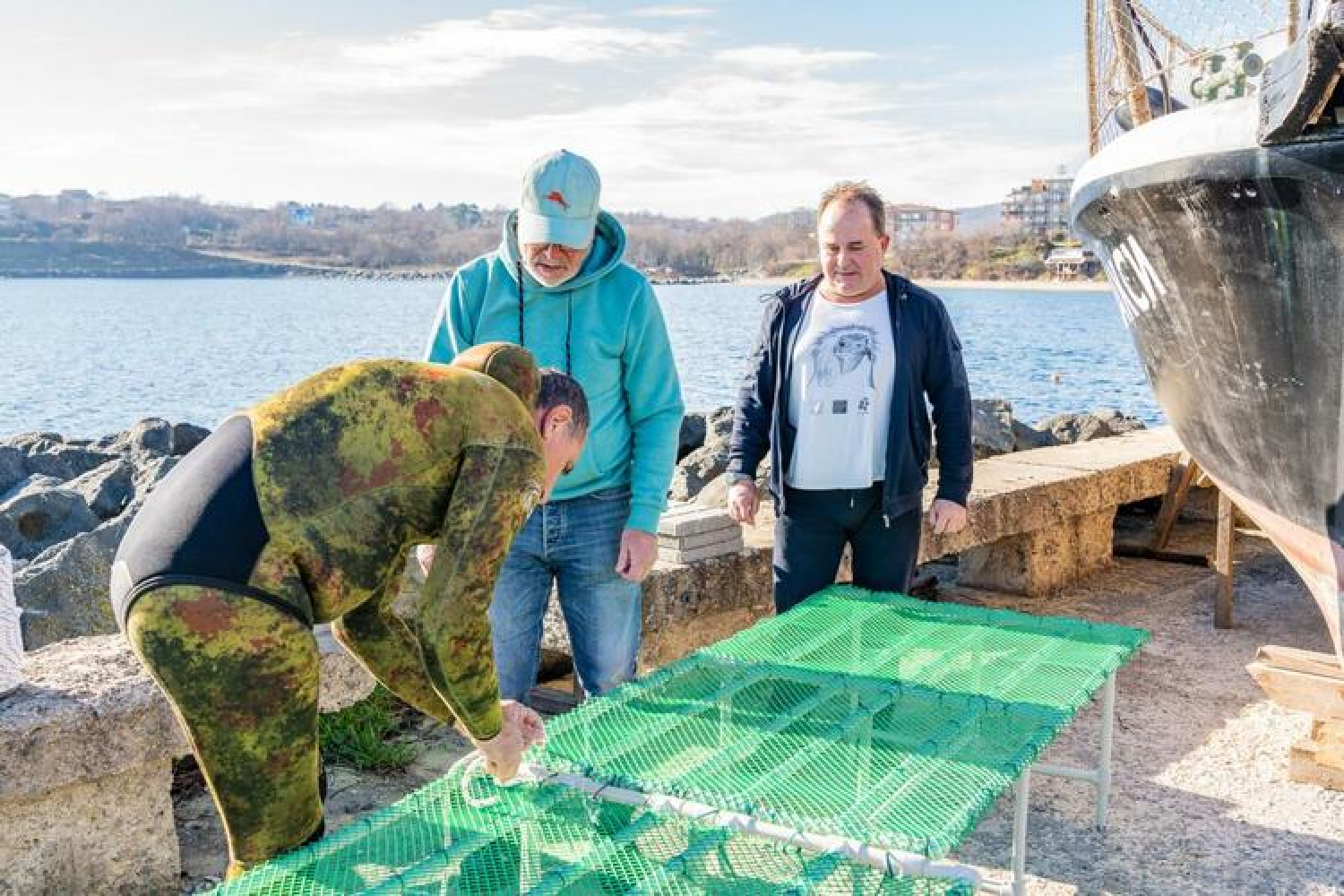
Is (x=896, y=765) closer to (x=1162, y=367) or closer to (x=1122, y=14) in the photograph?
→ (x=1162, y=367)

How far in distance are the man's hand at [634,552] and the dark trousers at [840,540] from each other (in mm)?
803

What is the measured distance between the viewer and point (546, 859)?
7.47 ft

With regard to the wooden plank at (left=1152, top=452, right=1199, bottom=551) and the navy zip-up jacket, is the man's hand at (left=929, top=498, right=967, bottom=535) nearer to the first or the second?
the navy zip-up jacket

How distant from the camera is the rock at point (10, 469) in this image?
12.6 m

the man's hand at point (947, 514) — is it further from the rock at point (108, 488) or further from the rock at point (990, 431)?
the rock at point (108, 488)

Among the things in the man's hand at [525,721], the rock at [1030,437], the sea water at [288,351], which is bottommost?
the sea water at [288,351]

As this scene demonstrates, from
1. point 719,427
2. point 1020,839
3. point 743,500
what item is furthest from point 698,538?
point 719,427

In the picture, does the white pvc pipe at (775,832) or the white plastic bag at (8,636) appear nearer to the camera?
the white pvc pipe at (775,832)

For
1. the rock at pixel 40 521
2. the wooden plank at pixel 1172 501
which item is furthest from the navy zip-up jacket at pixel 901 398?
the rock at pixel 40 521

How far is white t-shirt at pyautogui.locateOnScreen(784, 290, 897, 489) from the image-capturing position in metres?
4.04

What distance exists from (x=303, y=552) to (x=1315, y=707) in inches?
136

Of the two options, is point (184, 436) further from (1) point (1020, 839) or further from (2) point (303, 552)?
(2) point (303, 552)

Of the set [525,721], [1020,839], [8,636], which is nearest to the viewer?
[525,721]

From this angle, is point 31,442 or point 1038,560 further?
point 31,442
